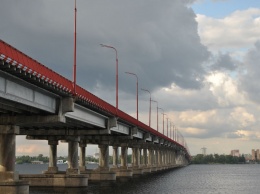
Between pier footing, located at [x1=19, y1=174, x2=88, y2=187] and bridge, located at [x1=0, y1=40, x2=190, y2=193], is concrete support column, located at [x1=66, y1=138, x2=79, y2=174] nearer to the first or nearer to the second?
bridge, located at [x1=0, y1=40, x2=190, y2=193]

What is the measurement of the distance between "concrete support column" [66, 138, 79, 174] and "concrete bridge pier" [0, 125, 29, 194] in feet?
80.3

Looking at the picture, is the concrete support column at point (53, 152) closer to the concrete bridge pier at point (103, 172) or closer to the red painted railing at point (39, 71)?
the concrete bridge pier at point (103, 172)

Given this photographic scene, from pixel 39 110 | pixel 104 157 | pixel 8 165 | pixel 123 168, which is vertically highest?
pixel 39 110

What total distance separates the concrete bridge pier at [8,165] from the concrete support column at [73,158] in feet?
80.3

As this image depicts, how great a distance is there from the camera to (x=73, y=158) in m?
70.1

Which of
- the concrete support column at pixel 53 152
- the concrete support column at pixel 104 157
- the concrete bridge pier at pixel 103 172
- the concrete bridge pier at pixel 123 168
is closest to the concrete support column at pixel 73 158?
the concrete support column at pixel 53 152

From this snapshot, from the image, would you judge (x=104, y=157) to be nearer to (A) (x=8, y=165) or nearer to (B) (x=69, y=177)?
(B) (x=69, y=177)

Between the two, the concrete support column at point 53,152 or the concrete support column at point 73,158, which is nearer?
the concrete support column at point 73,158

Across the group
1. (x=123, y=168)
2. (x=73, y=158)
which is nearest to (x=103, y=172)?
(x=73, y=158)

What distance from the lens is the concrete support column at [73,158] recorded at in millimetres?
69000

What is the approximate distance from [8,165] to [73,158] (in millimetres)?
27069

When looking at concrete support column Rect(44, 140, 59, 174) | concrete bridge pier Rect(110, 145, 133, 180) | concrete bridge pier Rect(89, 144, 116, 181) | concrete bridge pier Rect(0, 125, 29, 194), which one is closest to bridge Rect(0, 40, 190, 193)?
concrete bridge pier Rect(0, 125, 29, 194)

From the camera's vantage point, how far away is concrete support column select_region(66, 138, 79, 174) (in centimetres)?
6900

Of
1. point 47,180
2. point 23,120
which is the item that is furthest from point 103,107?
point 47,180
